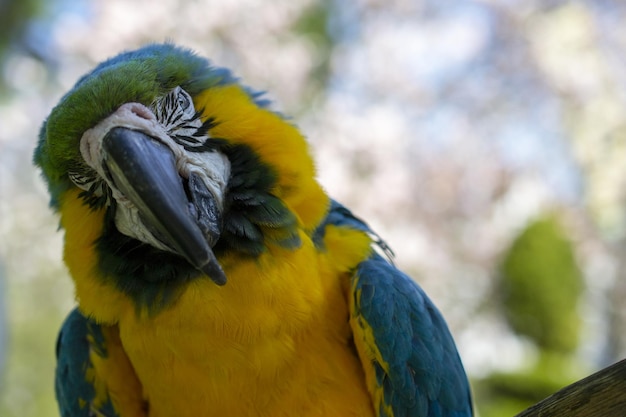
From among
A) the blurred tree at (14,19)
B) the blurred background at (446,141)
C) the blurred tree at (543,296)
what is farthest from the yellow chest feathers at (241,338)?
the blurred tree at (14,19)

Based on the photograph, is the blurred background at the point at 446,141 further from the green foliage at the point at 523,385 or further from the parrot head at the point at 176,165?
the parrot head at the point at 176,165

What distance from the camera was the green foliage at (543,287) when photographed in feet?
31.6

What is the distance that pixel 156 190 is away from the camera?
1334 mm

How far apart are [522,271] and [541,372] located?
2.20 m

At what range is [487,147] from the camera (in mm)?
11398

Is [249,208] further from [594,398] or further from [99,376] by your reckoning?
[594,398]

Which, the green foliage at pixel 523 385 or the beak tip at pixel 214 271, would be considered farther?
the green foliage at pixel 523 385

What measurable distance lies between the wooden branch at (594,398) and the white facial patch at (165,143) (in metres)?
0.96

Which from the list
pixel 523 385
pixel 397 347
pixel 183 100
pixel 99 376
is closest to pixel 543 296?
pixel 523 385

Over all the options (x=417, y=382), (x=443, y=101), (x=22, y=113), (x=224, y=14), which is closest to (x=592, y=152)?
(x=443, y=101)

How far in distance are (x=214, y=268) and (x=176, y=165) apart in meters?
0.30

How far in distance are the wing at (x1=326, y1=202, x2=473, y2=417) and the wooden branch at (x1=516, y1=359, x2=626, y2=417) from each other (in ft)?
1.68

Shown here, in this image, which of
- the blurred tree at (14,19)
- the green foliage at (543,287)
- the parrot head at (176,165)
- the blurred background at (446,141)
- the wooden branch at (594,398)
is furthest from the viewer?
the blurred tree at (14,19)

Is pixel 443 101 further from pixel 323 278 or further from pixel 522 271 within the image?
pixel 323 278
